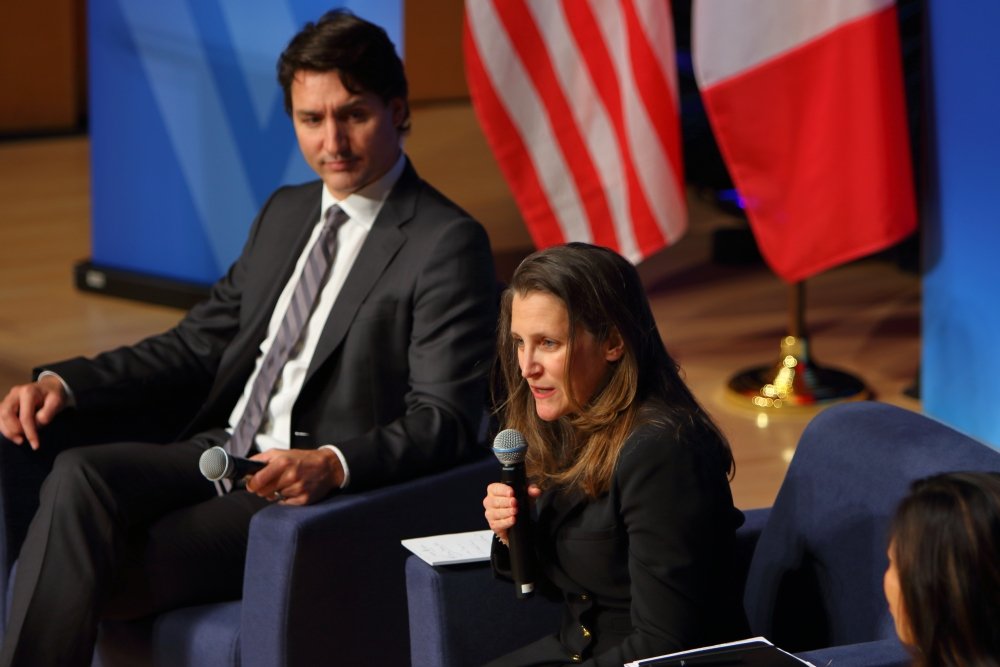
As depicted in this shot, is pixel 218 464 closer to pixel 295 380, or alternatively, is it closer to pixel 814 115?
pixel 295 380

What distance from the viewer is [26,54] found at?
10148 millimetres

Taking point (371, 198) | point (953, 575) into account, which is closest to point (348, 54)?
point (371, 198)

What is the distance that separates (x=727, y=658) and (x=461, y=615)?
0.63m

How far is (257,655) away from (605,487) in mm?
793

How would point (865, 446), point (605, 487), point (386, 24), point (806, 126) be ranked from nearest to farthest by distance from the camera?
point (605, 487), point (865, 446), point (806, 126), point (386, 24)

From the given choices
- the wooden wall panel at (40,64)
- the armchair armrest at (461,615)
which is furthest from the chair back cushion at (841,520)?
the wooden wall panel at (40,64)

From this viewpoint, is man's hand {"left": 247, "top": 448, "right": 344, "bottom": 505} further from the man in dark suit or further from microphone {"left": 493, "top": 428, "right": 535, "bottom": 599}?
microphone {"left": 493, "top": 428, "right": 535, "bottom": 599}

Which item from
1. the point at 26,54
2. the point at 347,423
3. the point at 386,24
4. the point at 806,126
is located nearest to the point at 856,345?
the point at 806,126

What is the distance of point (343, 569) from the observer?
2.64 meters

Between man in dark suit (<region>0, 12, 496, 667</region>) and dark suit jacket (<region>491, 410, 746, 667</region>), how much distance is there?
0.67m

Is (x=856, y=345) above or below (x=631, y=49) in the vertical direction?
below

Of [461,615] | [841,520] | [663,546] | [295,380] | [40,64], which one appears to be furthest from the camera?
[40,64]

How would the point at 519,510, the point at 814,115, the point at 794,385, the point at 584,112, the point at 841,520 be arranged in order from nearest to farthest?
1. the point at 519,510
2. the point at 841,520
3. the point at 814,115
4. the point at 584,112
5. the point at 794,385

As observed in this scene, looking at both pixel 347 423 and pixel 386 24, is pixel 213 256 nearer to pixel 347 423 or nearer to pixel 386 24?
pixel 386 24
